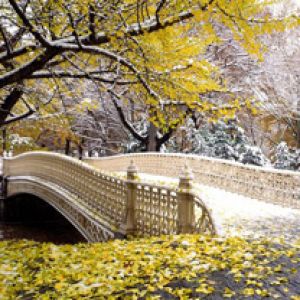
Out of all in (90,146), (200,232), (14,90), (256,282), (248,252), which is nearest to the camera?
(256,282)

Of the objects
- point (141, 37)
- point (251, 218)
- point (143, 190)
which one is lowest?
point (251, 218)

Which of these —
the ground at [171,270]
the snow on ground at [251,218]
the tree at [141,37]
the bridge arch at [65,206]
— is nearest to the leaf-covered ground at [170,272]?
the ground at [171,270]

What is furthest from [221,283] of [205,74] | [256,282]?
[205,74]

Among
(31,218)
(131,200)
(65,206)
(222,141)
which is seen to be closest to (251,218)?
(131,200)

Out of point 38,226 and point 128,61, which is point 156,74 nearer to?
point 128,61

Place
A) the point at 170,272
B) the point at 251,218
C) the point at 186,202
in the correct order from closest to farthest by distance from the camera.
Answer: the point at 170,272, the point at 186,202, the point at 251,218

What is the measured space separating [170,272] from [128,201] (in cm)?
382

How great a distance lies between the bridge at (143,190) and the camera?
7145 mm

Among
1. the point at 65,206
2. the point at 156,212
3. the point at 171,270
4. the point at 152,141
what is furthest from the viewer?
the point at 152,141

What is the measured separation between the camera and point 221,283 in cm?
450

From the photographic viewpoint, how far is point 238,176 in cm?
1287

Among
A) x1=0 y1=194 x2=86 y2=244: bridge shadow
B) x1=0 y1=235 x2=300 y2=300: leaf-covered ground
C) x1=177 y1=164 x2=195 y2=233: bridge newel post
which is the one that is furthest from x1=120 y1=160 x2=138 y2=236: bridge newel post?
x1=0 y1=194 x2=86 y2=244: bridge shadow

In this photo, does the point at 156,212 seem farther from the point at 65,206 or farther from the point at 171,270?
the point at 65,206

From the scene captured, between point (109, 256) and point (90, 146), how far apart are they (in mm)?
23118
